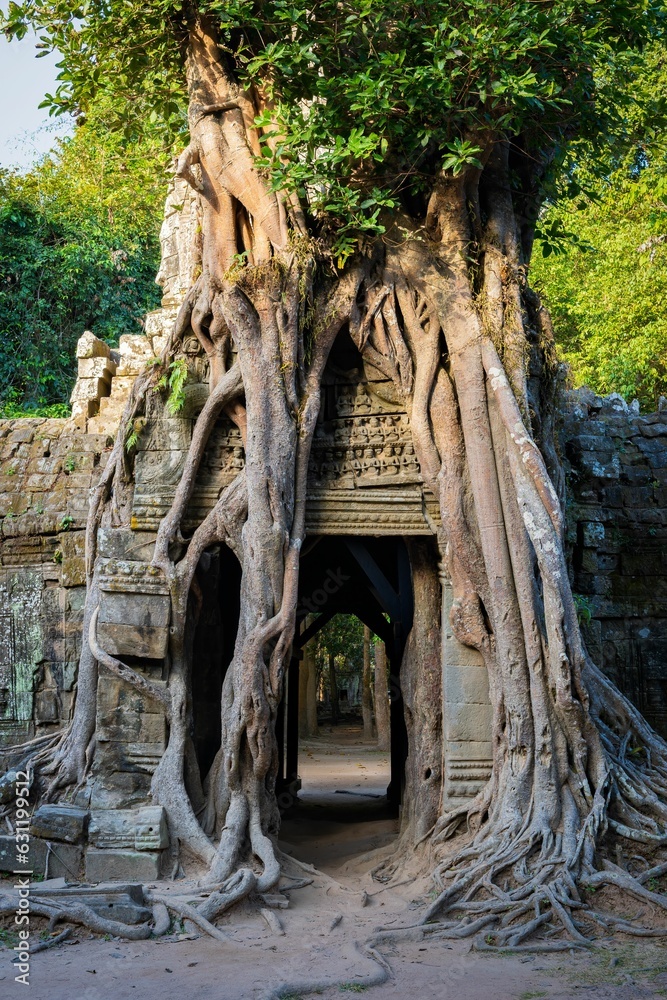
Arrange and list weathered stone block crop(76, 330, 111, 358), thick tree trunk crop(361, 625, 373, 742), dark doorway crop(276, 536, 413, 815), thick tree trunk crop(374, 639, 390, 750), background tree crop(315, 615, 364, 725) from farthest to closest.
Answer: background tree crop(315, 615, 364, 725)
thick tree trunk crop(361, 625, 373, 742)
thick tree trunk crop(374, 639, 390, 750)
weathered stone block crop(76, 330, 111, 358)
dark doorway crop(276, 536, 413, 815)

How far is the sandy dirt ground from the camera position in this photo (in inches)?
167

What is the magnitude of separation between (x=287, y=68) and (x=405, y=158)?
0.90m

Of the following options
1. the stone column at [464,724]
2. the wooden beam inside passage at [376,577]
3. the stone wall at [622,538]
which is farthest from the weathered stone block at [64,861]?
the stone wall at [622,538]

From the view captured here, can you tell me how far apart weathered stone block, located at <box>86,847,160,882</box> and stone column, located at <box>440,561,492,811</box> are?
1822 mm

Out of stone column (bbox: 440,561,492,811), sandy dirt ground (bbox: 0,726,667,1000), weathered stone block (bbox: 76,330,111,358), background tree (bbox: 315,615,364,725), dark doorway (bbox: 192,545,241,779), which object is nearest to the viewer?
sandy dirt ground (bbox: 0,726,667,1000)

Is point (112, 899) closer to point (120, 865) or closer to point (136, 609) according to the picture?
point (120, 865)

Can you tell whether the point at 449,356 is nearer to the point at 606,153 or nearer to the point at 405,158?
the point at 405,158

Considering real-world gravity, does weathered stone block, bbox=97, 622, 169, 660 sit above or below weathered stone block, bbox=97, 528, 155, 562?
below

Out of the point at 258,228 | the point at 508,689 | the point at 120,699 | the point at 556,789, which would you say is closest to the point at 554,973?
the point at 556,789

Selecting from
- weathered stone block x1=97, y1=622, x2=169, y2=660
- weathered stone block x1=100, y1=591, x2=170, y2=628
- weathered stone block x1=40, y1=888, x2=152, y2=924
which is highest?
weathered stone block x1=100, y1=591, x2=170, y2=628

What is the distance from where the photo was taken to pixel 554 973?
4441mm

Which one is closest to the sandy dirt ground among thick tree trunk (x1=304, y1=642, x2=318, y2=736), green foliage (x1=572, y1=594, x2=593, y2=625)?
green foliage (x1=572, y1=594, x2=593, y2=625)

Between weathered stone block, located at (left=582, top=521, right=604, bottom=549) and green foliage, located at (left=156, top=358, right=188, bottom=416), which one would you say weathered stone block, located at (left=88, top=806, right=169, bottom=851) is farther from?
weathered stone block, located at (left=582, top=521, right=604, bottom=549)

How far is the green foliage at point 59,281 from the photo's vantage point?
567 inches
